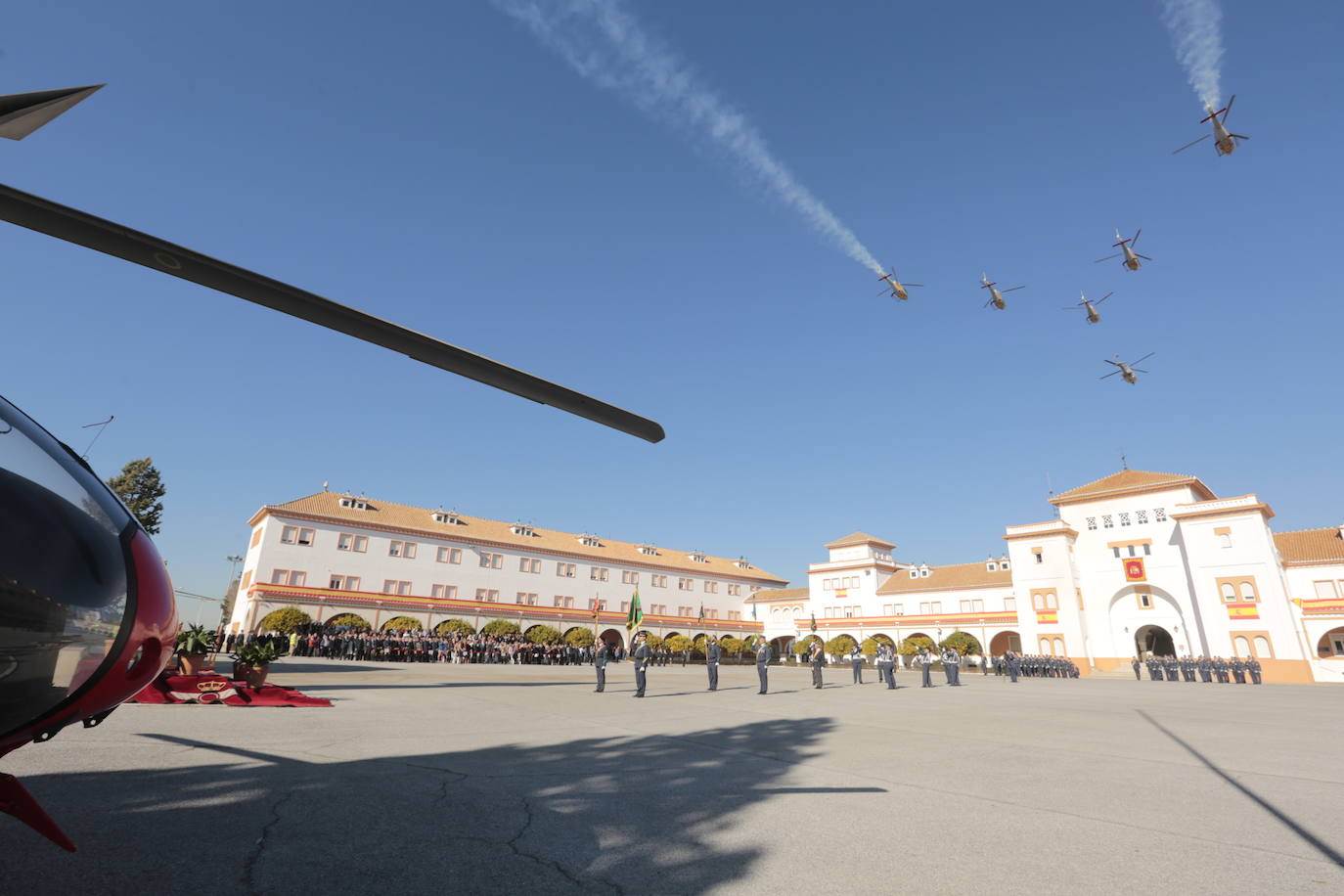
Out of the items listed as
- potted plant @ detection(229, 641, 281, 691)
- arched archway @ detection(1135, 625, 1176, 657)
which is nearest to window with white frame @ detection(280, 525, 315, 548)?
potted plant @ detection(229, 641, 281, 691)

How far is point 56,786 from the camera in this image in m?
4.39

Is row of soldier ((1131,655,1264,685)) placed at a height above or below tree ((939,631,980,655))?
below

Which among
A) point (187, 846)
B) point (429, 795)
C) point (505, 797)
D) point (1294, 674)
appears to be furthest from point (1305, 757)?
point (1294, 674)

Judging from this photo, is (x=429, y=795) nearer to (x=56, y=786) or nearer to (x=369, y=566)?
(x=56, y=786)

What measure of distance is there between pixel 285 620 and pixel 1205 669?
165 feet

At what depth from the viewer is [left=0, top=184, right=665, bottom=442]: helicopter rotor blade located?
8.22 feet

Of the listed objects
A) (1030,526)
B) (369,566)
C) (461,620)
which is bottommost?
(461,620)

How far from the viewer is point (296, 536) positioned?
131ft

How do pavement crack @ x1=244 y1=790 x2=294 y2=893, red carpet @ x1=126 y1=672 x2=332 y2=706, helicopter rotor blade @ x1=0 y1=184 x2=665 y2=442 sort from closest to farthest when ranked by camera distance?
helicopter rotor blade @ x1=0 y1=184 x2=665 y2=442 → pavement crack @ x1=244 y1=790 x2=294 y2=893 → red carpet @ x1=126 y1=672 x2=332 y2=706

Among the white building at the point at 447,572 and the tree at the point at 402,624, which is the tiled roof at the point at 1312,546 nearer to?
the white building at the point at 447,572

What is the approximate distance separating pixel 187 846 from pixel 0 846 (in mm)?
930

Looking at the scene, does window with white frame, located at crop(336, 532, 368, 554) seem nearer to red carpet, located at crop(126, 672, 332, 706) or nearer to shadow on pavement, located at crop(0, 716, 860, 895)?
red carpet, located at crop(126, 672, 332, 706)

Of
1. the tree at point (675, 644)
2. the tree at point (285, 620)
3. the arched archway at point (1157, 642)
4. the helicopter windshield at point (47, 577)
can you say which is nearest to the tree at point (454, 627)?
the tree at point (285, 620)

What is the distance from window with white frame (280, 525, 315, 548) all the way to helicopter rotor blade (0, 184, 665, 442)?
1719 inches
